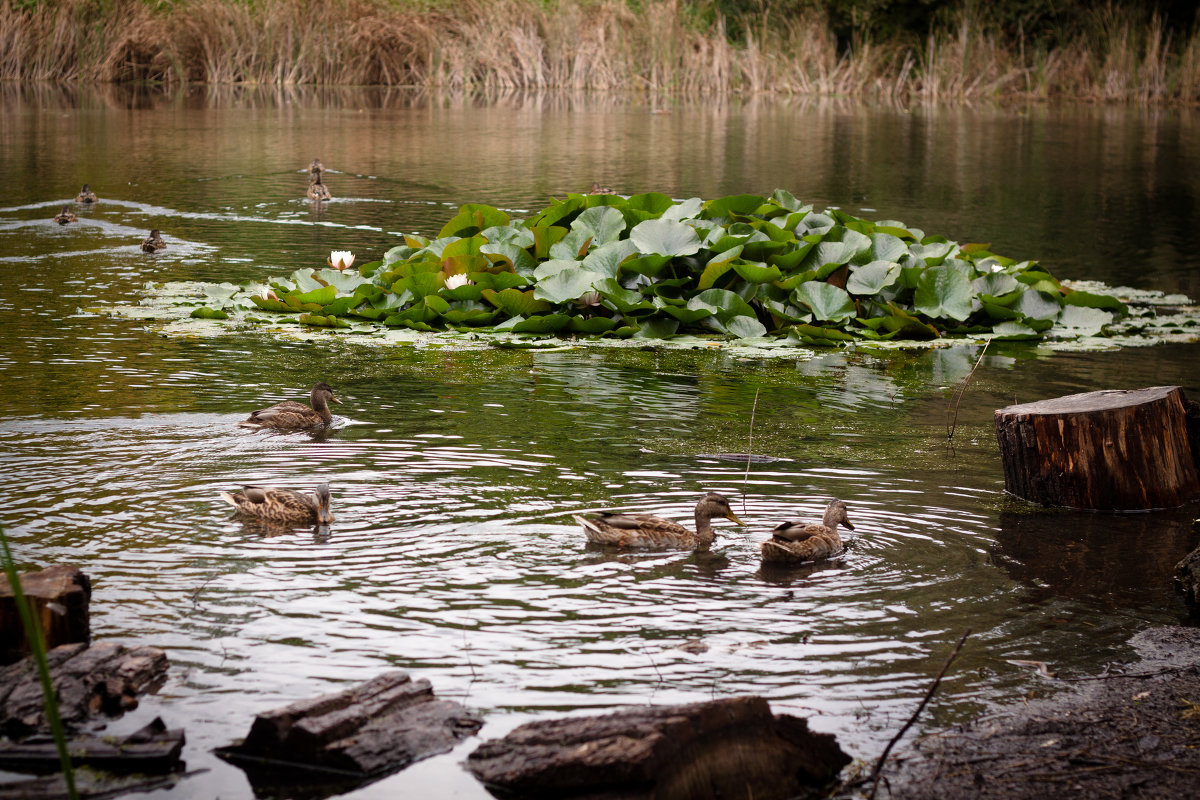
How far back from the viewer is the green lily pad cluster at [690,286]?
35.4 ft

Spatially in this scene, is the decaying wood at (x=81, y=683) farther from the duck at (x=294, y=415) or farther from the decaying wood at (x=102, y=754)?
the duck at (x=294, y=415)

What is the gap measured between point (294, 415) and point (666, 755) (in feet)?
14.5

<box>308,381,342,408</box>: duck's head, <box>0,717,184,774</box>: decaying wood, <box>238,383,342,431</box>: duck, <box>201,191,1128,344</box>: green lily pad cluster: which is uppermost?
<box>201,191,1128,344</box>: green lily pad cluster

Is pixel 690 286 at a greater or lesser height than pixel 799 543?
greater

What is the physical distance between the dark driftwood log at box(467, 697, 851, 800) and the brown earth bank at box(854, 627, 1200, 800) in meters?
0.19

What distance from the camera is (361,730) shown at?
392 centimetres

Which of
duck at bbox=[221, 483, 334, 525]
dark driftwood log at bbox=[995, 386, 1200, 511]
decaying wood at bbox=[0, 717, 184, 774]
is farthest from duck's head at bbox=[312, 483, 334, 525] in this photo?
dark driftwood log at bbox=[995, 386, 1200, 511]

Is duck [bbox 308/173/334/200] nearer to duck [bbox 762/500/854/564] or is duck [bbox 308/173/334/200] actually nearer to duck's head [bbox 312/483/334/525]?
duck's head [bbox 312/483/334/525]

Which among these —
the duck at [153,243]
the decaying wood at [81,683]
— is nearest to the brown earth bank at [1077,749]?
the decaying wood at [81,683]

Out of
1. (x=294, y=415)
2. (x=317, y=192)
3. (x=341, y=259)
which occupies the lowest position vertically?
(x=294, y=415)

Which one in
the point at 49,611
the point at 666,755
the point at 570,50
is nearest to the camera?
the point at 666,755

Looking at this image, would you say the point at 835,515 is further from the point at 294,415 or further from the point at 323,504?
the point at 294,415

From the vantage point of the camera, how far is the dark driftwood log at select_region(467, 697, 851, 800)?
141 inches

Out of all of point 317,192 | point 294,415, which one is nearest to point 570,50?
point 317,192
